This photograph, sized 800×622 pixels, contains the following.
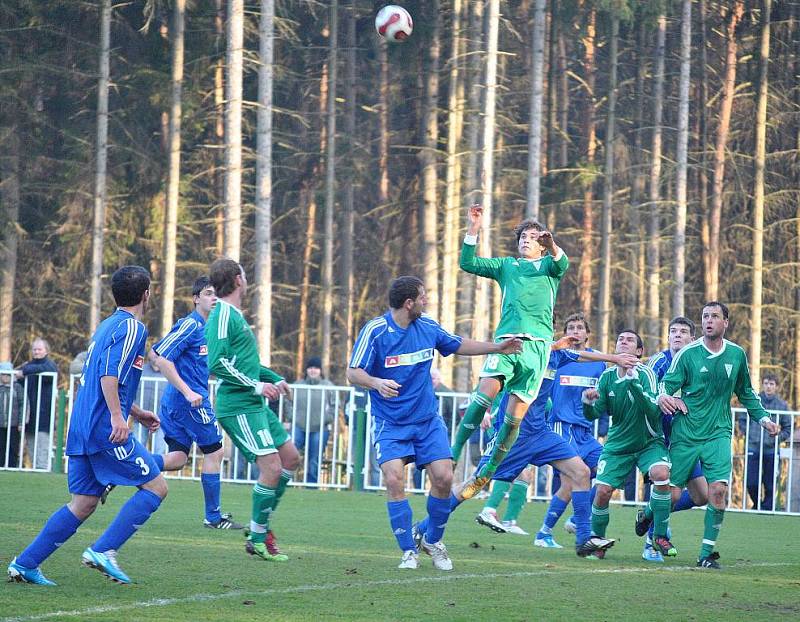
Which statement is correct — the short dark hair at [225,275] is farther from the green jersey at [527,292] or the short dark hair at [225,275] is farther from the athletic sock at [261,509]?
the green jersey at [527,292]

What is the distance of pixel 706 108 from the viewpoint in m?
37.9

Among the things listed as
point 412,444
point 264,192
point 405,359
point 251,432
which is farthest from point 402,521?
point 264,192

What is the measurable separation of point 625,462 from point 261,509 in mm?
3034

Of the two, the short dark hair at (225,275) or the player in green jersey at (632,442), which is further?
the player in green jersey at (632,442)

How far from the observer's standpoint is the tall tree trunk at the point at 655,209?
115 feet

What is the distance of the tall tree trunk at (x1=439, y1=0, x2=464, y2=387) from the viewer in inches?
1235

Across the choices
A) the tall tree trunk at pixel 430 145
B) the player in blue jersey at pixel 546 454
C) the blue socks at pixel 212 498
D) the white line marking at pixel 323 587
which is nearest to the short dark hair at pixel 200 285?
the blue socks at pixel 212 498

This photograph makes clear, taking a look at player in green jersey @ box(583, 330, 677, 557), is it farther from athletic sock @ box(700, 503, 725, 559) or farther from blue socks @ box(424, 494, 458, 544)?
blue socks @ box(424, 494, 458, 544)

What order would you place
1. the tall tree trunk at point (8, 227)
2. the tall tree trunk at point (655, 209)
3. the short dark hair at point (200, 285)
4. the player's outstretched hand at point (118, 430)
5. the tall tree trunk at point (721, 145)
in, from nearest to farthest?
the player's outstretched hand at point (118, 430) < the short dark hair at point (200, 285) < the tall tree trunk at point (8, 227) < the tall tree trunk at point (655, 209) < the tall tree trunk at point (721, 145)

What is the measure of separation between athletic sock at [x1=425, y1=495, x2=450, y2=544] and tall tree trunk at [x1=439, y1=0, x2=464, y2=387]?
22082 millimetres

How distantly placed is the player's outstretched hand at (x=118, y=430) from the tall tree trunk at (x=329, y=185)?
85.7 feet

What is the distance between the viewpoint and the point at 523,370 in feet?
33.6

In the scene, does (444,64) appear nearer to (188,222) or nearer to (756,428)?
(188,222)

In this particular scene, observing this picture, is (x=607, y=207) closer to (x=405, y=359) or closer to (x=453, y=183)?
(x=453, y=183)
